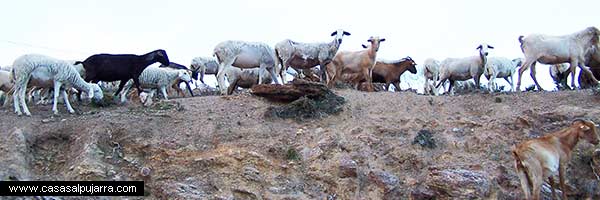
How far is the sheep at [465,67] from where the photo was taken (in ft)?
64.4

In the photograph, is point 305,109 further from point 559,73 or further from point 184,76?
point 559,73

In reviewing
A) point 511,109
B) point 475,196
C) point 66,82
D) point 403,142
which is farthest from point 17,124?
point 511,109

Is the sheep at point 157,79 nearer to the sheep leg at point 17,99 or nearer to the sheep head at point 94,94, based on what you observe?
the sheep head at point 94,94

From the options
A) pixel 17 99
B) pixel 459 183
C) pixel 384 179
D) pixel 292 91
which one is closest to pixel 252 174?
pixel 384 179

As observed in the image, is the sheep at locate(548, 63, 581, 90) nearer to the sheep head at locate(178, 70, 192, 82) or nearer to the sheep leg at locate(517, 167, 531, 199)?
the sheep leg at locate(517, 167, 531, 199)

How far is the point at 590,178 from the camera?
13148 mm

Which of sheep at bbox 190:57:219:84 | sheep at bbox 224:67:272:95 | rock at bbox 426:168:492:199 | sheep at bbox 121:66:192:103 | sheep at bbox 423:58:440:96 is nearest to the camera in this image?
rock at bbox 426:168:492:199

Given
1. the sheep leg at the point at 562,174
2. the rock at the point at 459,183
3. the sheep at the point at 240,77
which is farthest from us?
Answer: the sheep at the point at 240,77

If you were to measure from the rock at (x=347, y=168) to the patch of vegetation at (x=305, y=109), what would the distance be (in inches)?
81.4

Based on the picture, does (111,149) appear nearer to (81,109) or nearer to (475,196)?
(81,109)

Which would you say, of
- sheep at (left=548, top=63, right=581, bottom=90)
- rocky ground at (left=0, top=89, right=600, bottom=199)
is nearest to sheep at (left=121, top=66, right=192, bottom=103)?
rocky ground at (left=0, top=89, right=600, bottom=199)

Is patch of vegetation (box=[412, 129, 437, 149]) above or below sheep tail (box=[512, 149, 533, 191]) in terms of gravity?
below

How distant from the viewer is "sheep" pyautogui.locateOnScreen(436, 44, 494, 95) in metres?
19.6

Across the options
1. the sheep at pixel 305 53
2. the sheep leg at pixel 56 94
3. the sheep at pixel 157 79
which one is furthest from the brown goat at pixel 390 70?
the sheep leg at pixel 56 94
